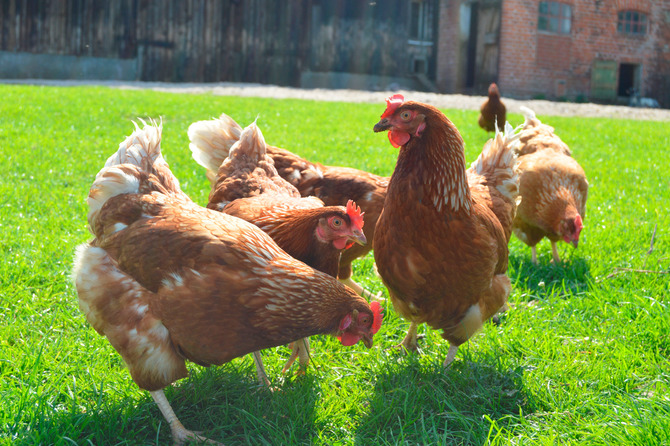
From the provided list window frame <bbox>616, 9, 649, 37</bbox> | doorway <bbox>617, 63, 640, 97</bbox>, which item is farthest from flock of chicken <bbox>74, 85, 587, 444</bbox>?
doorway <bbox>617, 63, 640, 97</bbox>

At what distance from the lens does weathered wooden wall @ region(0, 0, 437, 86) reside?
18.0 meters

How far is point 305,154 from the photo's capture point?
27.3ft

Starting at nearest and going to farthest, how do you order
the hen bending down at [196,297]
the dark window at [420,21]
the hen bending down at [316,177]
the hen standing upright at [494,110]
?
the hen bending down at [196,297] → the hen bending down at [316,177] → the hen standing upright at [494,110] → the dark window at [420,21]

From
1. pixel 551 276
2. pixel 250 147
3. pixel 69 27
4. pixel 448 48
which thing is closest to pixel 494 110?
pixel 551 276

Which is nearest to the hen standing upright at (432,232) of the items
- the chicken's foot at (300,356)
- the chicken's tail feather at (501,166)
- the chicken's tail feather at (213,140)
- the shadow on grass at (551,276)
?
the chicken's foot at (300,356)

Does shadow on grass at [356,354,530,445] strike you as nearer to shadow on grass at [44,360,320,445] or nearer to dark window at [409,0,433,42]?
shadow on grass at [44,360,320,445]

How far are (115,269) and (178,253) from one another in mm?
394

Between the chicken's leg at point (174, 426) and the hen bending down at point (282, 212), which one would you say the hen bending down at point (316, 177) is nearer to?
the hen bending down at point (282, 212)

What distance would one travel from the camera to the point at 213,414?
277 centimetres

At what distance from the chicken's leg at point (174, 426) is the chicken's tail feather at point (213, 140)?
232cm

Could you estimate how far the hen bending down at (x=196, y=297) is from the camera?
246 centimetres

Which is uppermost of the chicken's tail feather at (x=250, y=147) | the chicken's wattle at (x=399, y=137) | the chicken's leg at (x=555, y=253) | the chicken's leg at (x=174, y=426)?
the chicken's wattle at (x=399, y=137)

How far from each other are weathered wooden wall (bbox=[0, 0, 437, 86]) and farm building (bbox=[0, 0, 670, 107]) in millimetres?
37

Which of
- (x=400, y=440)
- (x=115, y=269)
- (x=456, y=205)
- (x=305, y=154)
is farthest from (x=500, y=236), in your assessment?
(x=305, y=154)
